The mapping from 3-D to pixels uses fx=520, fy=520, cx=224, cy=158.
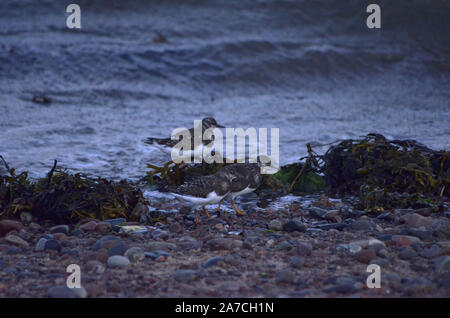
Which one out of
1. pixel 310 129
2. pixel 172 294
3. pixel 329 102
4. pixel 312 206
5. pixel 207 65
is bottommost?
pixel 172 294

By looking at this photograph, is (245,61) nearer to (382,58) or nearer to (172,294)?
(382,58)

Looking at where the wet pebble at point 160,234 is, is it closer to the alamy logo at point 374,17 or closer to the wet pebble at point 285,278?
the wet pebble at point 285,278

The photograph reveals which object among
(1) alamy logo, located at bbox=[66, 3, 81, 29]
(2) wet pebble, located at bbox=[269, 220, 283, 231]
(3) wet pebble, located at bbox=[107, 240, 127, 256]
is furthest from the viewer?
(1) alamy logo, located at bbox=[66, 3, 81, 29]

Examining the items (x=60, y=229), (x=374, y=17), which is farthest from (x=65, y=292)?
(x=374, y=17)

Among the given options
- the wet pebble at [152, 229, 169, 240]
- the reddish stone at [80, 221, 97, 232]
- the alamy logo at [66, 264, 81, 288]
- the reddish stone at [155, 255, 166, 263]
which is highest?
the reddish stone at [80, 221, 97, 232]

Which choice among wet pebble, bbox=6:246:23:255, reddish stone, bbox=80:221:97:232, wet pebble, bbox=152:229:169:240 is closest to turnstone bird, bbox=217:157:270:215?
wet pebble, bbox=152:229:169:240

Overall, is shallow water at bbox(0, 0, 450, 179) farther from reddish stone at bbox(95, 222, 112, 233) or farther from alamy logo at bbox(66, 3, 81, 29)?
reddish stone at bbox(95, 222, 112, 233)

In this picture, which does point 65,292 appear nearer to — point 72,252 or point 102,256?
point 102,256

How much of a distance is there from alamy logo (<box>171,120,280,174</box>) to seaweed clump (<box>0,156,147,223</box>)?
138cm

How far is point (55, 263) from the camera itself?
362cm

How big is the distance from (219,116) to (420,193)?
514 centimetres

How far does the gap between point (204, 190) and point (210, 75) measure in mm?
7880

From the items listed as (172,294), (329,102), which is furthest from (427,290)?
(329,102)

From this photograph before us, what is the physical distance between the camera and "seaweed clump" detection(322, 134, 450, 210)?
4875 millimetres
